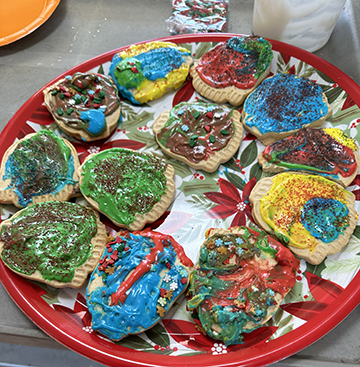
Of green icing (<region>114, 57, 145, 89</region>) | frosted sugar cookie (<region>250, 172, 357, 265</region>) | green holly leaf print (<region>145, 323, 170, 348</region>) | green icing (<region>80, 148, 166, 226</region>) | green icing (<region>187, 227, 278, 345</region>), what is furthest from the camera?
green icing (<region>114, 57, 145, 89</region>)

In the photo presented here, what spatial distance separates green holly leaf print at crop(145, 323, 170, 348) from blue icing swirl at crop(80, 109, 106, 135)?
1516 millimetres

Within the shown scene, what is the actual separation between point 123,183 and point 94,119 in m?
0.57

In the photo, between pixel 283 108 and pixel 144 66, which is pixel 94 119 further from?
pixel 283 108

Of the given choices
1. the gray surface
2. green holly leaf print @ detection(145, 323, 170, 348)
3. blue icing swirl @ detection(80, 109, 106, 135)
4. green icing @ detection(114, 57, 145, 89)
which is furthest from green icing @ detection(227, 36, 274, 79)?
green holly leaf print @ detection(145, 323, 170, 348)

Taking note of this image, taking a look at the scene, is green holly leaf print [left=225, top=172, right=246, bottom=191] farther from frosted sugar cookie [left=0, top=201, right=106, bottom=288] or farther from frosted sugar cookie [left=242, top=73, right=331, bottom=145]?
frosted sugar cookie [left=0, top=201, right=106, bottom=288]

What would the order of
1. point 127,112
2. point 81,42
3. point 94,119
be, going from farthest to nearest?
point 81,42, point 127,112, point 94,119

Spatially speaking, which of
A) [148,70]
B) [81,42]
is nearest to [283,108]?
[148,70]

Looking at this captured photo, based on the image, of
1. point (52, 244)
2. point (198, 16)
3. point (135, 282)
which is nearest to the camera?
point (135, 282)

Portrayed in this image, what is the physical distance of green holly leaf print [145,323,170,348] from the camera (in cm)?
229

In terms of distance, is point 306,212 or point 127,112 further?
point 127,112

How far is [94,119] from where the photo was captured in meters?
2.75

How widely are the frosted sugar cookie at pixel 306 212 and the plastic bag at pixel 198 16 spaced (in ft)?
5.82

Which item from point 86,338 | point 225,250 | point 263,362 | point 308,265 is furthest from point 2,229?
point 308,265

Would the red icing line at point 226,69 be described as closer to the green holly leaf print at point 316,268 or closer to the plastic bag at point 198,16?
the plastic bag at point 198,16
